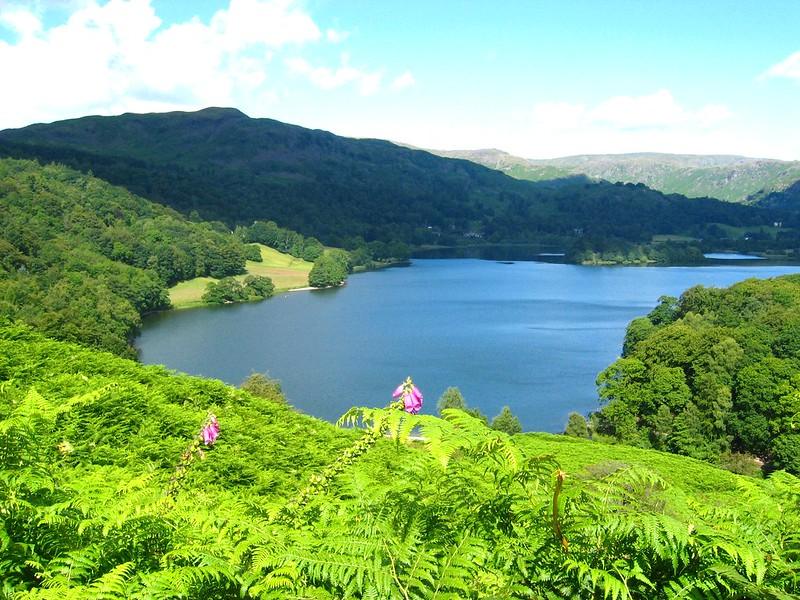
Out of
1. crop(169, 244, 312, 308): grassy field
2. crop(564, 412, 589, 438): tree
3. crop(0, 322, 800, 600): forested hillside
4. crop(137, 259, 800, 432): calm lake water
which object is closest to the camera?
crop(0, 322, 800, 600): forested hillside

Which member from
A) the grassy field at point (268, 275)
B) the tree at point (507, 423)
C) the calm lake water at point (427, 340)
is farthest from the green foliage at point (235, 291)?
the tree at point (507, 423)

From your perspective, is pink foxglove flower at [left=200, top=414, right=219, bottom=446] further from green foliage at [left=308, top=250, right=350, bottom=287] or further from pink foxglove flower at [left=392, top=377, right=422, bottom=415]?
green foliage at [left=308, top=250, right=350, bottom=287]

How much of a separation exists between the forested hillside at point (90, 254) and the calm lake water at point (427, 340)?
4788 mm

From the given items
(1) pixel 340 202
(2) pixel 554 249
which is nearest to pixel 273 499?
(2) pixel 554 249

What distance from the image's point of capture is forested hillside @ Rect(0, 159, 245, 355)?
4156 centimetres

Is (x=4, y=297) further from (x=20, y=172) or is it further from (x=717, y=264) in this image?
(x=717, y=264)

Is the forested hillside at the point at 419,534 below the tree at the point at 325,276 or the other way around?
the other way around

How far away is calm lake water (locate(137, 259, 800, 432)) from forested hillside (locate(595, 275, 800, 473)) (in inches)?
189

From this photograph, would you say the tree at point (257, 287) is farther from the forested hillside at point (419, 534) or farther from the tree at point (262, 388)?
the forested hillside at point (419, 534)

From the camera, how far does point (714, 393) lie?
93.0 feet

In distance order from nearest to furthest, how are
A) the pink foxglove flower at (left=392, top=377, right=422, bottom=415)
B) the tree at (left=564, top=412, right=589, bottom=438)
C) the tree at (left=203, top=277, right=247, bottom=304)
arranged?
the pink foxglove flower at (left=392, top=377, right=422, bottom=415) < the tree at (left=564, top=412, right=589, bottom=438) < the tree at (left=203, top=277, right=247, bottom=304)

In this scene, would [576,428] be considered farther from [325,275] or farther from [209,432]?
[325,275]

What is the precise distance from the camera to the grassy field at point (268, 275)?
74562 millimetres

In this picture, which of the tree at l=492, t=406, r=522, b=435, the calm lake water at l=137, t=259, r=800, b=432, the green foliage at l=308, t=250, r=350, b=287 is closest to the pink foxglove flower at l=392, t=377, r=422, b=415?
the tree at l=492, t=406, r=522, b=435
